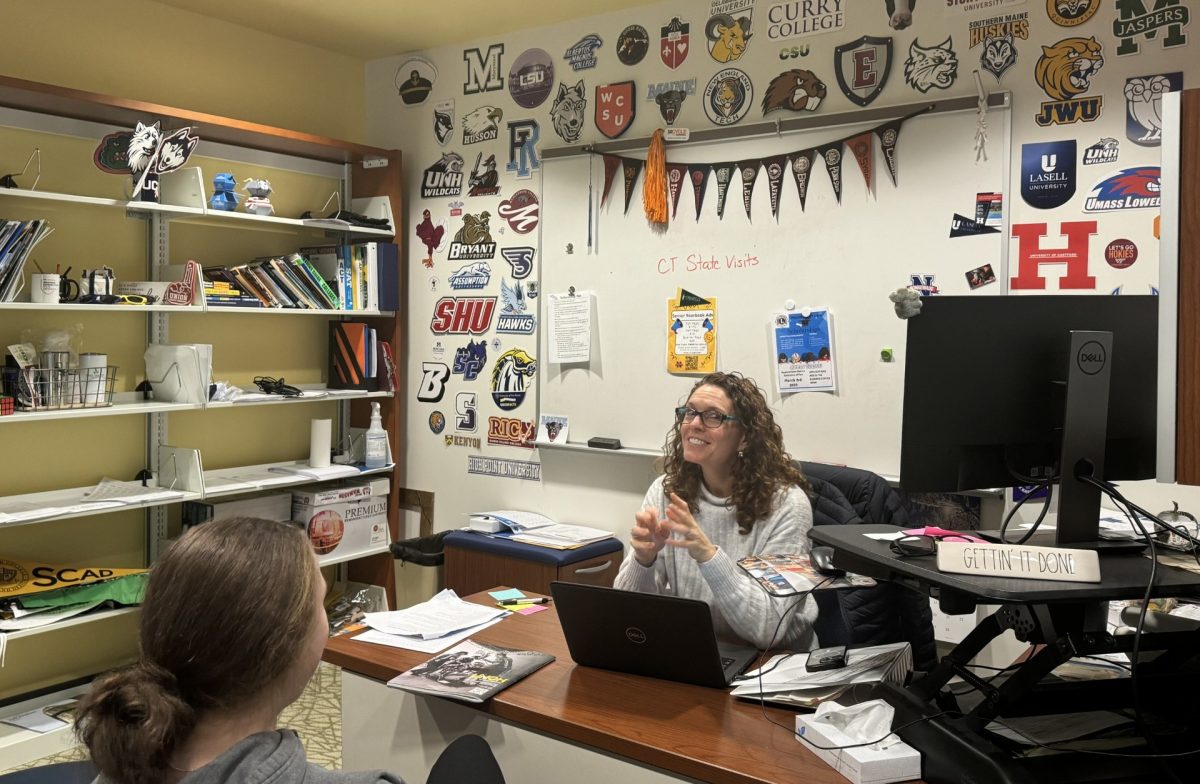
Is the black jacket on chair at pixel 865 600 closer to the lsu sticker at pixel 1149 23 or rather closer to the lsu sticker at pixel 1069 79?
the lsu sticker at pixel 1069 79

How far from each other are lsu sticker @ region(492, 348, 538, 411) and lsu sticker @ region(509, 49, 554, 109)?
1.07 metres

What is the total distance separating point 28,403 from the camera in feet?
10.8

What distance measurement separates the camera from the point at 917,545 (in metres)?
1.49

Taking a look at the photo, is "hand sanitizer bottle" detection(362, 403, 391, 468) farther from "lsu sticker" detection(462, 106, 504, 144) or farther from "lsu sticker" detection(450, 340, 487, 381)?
"lsu sticker" detection(462, 106, 504, 144)

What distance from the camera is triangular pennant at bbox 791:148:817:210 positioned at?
3.46 metres

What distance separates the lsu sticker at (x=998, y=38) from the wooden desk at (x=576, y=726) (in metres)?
2.30

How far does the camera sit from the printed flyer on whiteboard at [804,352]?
135 inches

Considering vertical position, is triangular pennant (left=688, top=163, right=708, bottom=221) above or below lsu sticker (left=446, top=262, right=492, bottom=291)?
above

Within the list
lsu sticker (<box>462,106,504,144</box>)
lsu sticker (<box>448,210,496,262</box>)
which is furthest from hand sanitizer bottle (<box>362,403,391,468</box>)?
lsu sticker (<box>462,106,504,144</box>)

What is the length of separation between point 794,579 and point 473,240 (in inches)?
119

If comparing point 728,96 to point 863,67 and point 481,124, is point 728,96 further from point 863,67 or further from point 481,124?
point 481,124

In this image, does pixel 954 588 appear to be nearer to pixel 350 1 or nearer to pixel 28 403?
pixel 28 403

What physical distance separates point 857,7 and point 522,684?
262 cm

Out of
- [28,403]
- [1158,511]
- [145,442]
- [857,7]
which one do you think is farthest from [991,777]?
[145,442]
